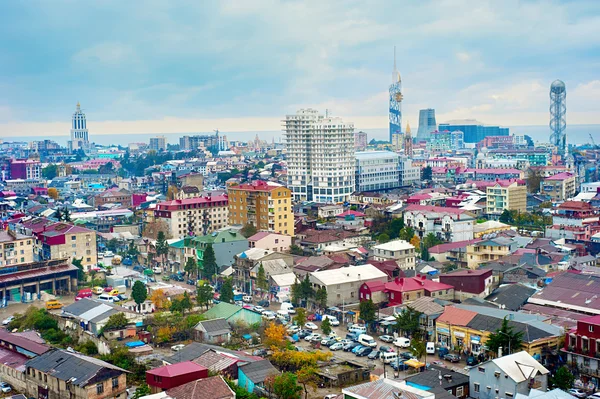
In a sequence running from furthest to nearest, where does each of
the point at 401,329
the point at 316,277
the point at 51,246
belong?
the point at 51,246
the point at 316,277
the point at 401,329

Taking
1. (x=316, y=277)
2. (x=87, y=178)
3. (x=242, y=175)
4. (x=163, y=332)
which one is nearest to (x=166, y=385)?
(x=163, y=332)

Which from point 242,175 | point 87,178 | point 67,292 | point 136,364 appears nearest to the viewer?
point 136,364

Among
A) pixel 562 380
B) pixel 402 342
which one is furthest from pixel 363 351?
pixel 562 380

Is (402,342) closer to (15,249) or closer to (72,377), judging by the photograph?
(72,377)

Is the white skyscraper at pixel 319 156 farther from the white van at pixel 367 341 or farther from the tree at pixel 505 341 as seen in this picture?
the tree at pixel 505 341

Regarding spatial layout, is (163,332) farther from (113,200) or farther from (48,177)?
(48,177)
